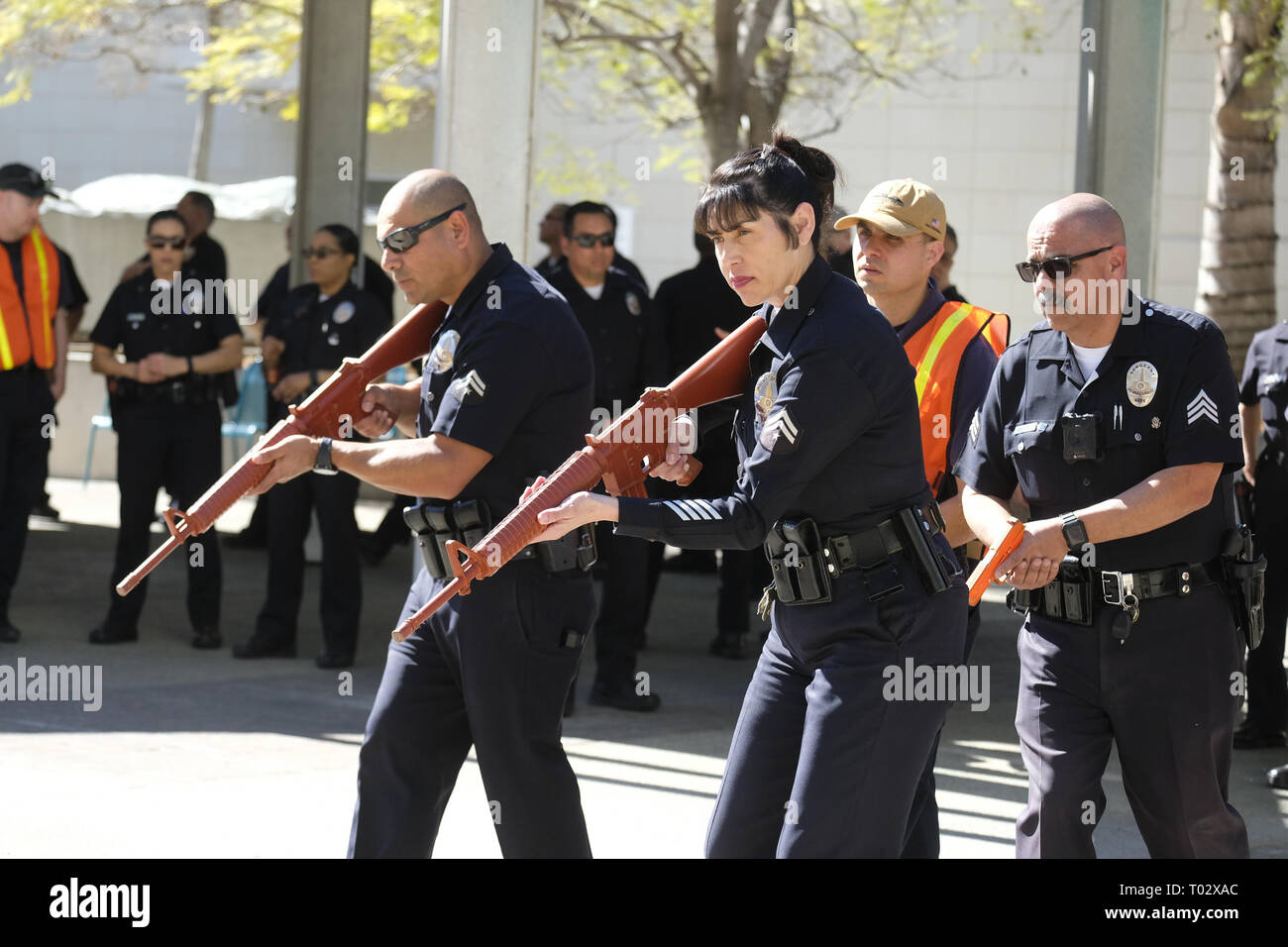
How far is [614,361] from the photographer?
853cm

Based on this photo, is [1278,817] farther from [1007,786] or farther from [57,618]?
[57,618]

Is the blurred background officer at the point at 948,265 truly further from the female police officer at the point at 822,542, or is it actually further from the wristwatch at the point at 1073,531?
the female police officer at the point at 822,542

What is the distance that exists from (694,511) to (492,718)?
0.97 meters

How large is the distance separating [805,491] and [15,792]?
11.6 feet

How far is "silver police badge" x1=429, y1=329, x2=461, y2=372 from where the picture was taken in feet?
13.7

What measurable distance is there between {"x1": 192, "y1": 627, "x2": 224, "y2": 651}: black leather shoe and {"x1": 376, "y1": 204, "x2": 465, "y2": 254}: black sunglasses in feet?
16.8

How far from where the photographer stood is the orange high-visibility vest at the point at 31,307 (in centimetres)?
877

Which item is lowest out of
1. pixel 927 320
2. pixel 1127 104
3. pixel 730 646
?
pixel 730 646

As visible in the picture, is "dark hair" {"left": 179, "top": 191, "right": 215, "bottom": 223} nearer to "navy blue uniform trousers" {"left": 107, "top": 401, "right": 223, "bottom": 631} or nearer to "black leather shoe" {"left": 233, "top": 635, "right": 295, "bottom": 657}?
"navy blue uniform trousers" {"left": 107, "top": 401, "right": 223, "bottom": 631}

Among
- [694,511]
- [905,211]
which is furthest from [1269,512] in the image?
[694,511]

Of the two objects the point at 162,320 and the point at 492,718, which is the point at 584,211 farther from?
the point at 492,718

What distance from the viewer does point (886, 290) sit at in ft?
16.0

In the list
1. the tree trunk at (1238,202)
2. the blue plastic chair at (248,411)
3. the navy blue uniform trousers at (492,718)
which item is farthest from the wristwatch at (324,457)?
the blue plastic chair at (248,411)

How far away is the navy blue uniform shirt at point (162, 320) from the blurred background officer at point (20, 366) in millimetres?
336
